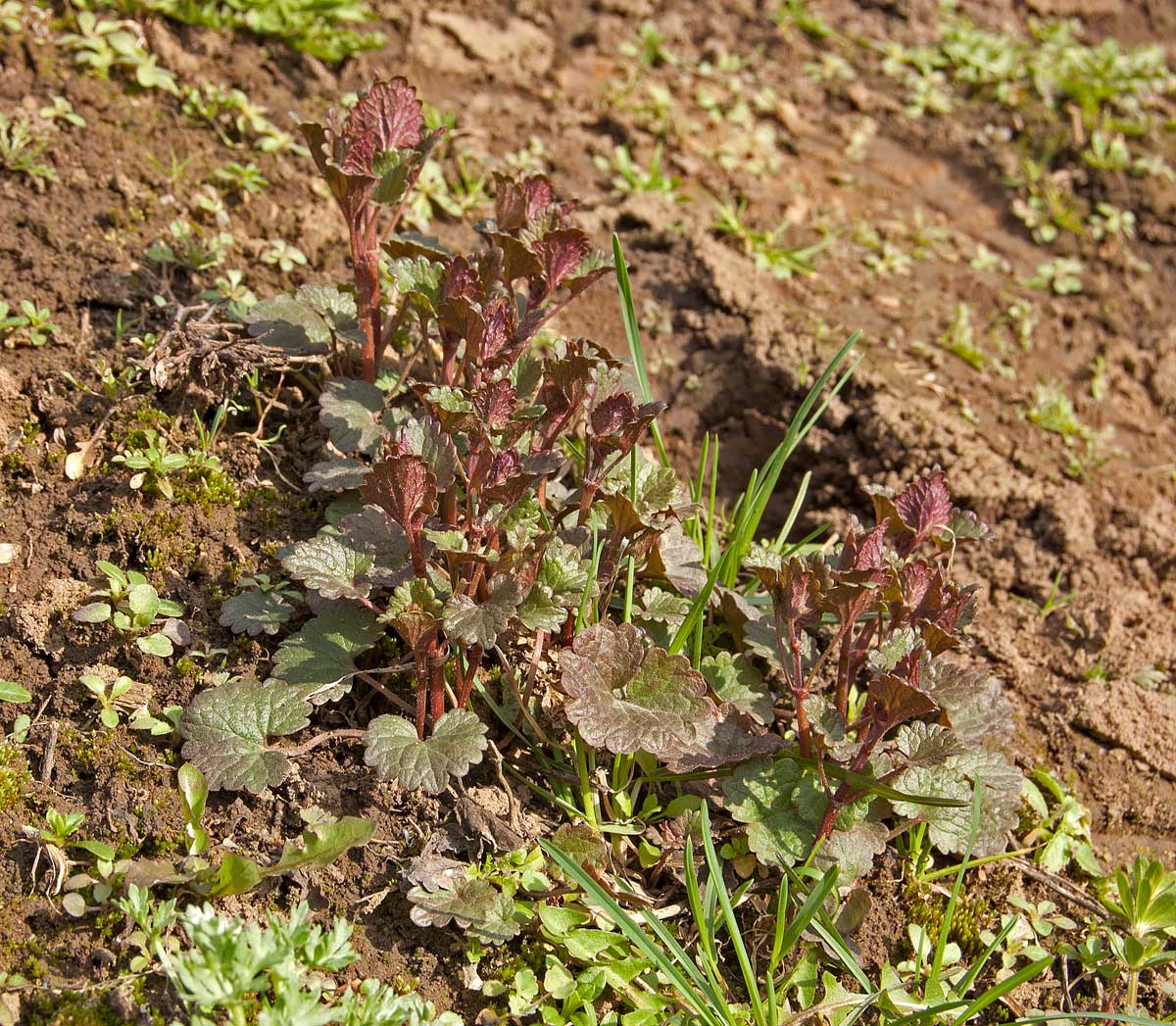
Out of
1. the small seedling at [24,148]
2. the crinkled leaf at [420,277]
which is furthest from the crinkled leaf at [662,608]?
the small seedling at [24,148]

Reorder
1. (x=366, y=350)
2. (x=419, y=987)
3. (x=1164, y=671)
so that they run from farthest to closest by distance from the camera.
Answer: (x=1164, y=671), (x=366, y=350), (x=419, y=987)

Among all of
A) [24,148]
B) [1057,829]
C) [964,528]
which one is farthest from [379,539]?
[1057,829]

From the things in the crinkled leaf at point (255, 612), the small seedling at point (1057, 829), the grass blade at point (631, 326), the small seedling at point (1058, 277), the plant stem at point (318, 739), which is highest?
the small seedling at point (1058, 277)

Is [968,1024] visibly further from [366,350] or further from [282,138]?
[282,138]

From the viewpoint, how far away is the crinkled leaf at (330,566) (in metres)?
2.60

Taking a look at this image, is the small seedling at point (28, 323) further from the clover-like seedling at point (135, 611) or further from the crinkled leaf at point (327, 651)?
the crinkled leaf at point (327, 651)

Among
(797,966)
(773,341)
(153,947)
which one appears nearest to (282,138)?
(773,341)

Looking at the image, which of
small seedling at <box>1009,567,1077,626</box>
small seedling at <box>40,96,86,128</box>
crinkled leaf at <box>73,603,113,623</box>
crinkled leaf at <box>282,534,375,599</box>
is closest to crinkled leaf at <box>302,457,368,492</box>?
crinkled leaf at <box>282,534,375,599</box>

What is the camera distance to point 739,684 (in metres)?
3.00

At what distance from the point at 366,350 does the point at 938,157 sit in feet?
11.3

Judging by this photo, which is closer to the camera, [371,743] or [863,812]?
[371,743]

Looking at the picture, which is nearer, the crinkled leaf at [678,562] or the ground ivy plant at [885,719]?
the ground ivy plant at [885,719]

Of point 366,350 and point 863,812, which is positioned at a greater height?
point 366,350

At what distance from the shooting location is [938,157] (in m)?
5.41
